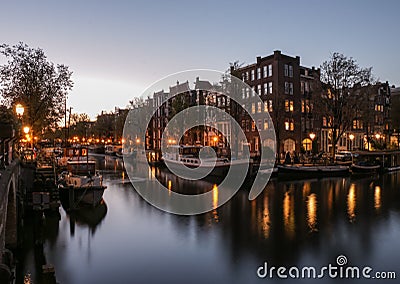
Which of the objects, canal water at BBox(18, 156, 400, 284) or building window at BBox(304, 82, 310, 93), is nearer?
canal water at BBox(18, 156, 400, 284)

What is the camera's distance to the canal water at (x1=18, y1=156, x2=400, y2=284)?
15188mm

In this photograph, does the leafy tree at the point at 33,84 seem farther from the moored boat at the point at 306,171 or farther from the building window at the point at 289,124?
the building window at the point at 289,124

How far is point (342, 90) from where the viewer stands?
49750mm

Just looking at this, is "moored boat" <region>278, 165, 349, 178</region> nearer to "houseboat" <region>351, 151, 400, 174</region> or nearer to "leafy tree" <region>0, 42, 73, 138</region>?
"houseboat" <region>351, 151, 400, 174</region>

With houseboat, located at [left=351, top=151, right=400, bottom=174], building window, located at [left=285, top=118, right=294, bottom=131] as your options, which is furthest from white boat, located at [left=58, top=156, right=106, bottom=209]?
building window, located at [left=285, top=118, right=294, bottom=131]

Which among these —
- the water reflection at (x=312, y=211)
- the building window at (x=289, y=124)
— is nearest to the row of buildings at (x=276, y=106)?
the building window at (x=289, y=124)

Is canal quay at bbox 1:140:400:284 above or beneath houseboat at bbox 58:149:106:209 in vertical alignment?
beneath

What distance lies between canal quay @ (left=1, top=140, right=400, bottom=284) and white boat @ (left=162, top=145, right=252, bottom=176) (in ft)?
38.7

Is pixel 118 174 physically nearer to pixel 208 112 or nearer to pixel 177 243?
pixel 208 112

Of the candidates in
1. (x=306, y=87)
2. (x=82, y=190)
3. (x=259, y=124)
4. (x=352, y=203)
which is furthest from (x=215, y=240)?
(x=306, y=87)

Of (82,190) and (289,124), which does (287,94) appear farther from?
(82,190)

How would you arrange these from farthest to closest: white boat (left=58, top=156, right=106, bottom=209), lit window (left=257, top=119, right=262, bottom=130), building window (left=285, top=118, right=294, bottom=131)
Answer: lit window (left=257, top=119, right=262, bottom=130) < building window (left=285, top=118, right=294, bottom=131) < white boat (left=58, top=156, right=106, bottom=209)

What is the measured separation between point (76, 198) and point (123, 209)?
3.61 meters

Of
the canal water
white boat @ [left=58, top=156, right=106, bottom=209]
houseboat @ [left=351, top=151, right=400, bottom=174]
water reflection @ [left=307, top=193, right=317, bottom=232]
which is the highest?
houseboat @ [left=351, top=151, right=400, bottom=174]
